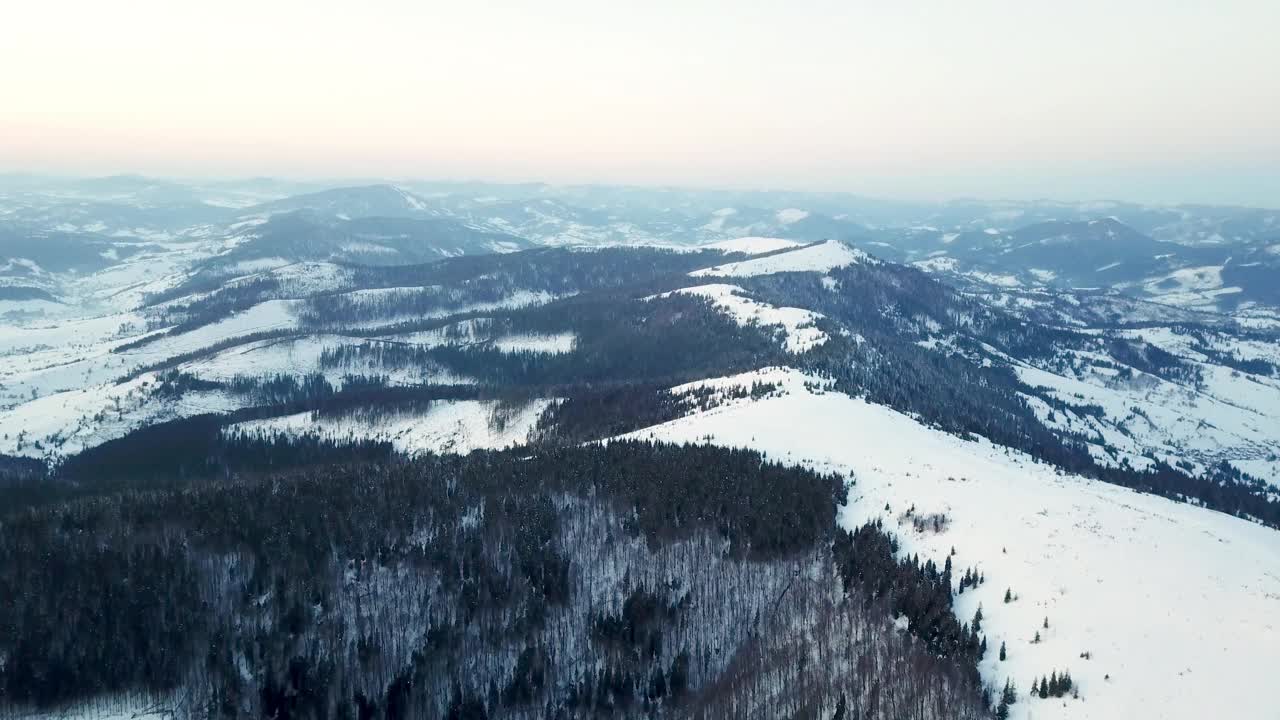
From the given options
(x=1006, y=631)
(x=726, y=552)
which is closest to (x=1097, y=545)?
(x=1006, y=631)

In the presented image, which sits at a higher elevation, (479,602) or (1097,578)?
(1097,578)

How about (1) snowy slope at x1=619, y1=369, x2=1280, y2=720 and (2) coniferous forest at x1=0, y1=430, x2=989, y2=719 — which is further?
(2) coniferous forest at x1=0, y1=430, x2=989, y2=719

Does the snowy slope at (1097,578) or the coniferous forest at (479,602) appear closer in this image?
the snowy slope at (1097,578)

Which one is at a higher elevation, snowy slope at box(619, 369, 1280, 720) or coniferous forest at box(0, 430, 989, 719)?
snowy slope at box(619, 369, 1280, 720)

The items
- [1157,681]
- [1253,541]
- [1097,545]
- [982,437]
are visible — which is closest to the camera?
[1157,681]

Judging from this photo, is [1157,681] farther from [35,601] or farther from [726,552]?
[35,601]

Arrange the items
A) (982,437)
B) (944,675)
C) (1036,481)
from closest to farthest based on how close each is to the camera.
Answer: (944,675) → (1036,481) → (982,437)

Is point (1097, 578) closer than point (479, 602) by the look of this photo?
Yes

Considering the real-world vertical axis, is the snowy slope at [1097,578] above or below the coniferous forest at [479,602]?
above
